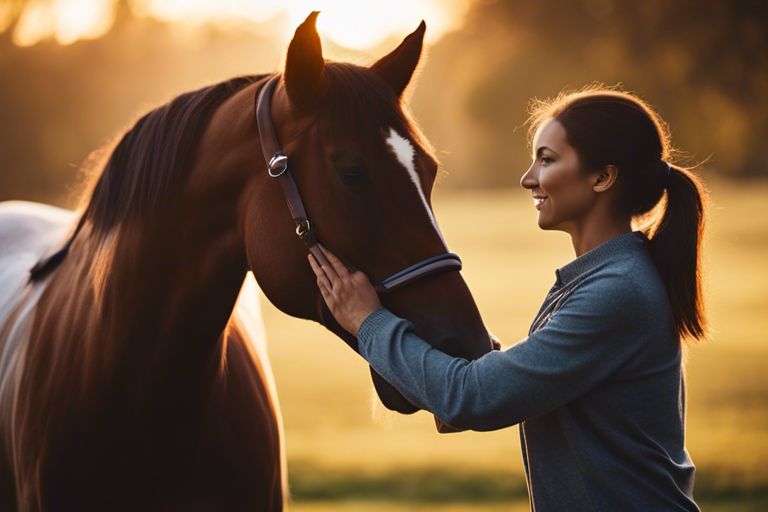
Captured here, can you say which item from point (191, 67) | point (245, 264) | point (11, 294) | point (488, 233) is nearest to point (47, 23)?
point (191, 67)

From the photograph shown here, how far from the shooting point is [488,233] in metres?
27.3

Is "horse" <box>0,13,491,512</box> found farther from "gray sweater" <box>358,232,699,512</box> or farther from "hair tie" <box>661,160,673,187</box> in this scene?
"hair tie" <box>661,160,673,187</box>

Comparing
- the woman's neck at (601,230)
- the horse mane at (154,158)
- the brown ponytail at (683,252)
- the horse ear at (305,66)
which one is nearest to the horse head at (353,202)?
the horse ear at (305,66)

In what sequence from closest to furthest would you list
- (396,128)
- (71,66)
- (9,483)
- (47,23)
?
(396,128) < (9,483) < (47,23) < (71,66)

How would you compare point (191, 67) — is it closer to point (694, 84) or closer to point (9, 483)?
point (694, 84)

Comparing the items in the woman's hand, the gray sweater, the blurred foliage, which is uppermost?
the blurred foliage

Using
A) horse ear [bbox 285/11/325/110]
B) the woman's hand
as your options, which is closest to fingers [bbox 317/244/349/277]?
the woman's hand

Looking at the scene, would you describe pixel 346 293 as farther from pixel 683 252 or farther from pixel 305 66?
pixel 683 252

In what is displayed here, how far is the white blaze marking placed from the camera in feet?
6.40

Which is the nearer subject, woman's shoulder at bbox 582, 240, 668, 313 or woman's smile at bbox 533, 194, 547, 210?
woman's shoulder at bbox 582, 240, 668, 313

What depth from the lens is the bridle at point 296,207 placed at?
6.22 feet

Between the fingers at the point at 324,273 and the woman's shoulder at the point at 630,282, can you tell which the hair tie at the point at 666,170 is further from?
the fingers at the point at 324,273

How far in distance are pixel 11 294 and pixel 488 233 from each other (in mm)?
24714

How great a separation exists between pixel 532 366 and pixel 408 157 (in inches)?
23.2
